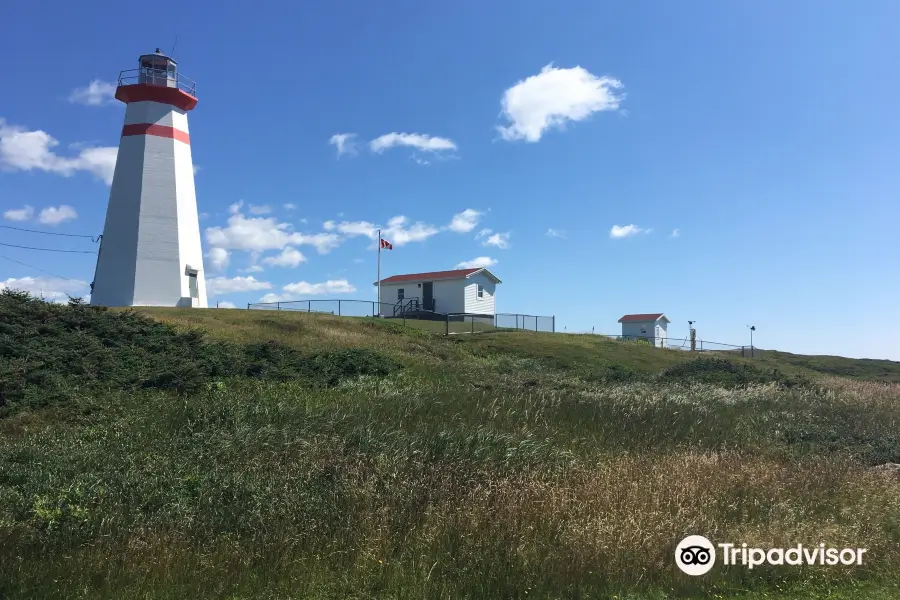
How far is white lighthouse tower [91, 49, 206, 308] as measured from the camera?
3092 cm

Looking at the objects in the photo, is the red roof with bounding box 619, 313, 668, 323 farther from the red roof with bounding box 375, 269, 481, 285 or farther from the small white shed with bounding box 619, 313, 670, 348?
the red roof with bounding box 375, 269, 481, 285

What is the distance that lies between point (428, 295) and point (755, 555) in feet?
144

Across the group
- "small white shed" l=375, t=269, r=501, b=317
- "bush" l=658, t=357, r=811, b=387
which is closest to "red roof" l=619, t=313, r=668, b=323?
"small white shed" l=375, t=269, r=501, b=317

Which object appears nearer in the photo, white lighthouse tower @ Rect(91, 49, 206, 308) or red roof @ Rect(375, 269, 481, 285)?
white lighthouse tower @ Rect(91, 49, 206, 308)

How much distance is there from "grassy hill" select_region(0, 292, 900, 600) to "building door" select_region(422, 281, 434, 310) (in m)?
33.0

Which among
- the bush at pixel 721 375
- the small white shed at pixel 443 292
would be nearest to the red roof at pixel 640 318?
the small white shed at pixel 443 292

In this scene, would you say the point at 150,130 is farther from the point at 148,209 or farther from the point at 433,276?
the point at 433,276

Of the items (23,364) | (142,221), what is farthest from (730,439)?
(142,221)

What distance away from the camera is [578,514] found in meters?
6.88

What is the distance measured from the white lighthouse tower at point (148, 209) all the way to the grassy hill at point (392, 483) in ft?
50.1

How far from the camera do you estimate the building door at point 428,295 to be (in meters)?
49.4

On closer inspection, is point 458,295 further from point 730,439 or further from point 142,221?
point 730,439

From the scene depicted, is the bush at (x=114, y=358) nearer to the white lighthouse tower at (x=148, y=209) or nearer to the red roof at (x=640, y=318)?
the white lighthouse tower at (x=148, y=209)

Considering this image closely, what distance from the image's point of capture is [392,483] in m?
7.59
